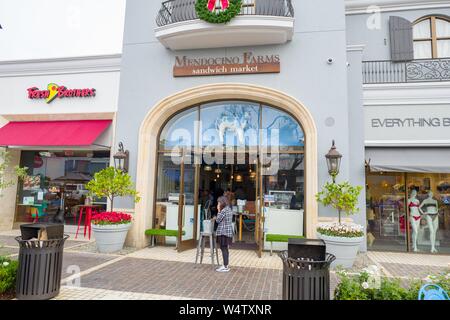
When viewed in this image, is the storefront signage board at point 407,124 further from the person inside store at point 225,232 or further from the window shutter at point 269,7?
the person inside store at point 225,232

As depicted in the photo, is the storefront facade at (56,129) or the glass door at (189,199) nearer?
the glass door at (189,199)

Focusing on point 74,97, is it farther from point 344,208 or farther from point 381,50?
point 381,50

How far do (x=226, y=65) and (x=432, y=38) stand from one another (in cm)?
688

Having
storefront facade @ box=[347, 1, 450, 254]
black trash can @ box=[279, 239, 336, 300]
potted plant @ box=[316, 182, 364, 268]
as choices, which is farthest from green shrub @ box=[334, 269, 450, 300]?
storefront facade @ box=[347, 1, 450, 254]

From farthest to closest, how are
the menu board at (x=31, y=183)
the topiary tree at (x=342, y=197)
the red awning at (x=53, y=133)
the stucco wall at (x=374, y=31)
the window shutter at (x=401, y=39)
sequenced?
the menu board at (x=31, y=183) → the stucco wall at (x=374, y=31) → the red awning at (x=53, y=133) → the window shutter at (x=401, y=39) → the topiary tree at (x=342, y=197)

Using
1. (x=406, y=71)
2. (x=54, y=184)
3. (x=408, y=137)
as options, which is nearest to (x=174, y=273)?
(x=408, y=137)

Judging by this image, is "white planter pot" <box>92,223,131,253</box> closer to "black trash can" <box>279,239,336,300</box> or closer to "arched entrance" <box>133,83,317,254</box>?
"arched entrance" <box>133,83,317,254</box>

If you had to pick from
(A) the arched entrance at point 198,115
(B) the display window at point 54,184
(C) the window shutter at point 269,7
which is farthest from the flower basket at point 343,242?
(B) the display window at point 54,184

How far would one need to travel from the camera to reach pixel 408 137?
8516 millimetres

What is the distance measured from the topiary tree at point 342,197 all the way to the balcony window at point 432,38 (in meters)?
5.66

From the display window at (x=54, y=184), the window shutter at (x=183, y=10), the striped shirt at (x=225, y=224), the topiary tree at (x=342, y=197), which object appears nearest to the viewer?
the striped shirt at (x=225, y=224)

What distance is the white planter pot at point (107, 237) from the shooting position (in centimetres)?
767

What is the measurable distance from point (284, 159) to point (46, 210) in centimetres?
943

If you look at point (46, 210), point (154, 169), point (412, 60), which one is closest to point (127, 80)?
point (154, 169)
